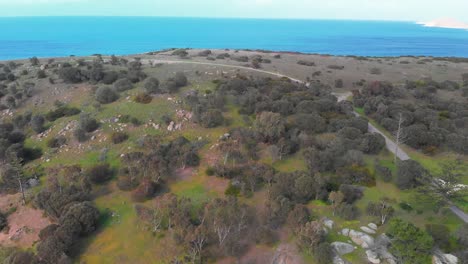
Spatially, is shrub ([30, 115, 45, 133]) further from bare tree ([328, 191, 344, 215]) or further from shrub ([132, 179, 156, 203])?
bare tree ([328, 191, 344, 215])

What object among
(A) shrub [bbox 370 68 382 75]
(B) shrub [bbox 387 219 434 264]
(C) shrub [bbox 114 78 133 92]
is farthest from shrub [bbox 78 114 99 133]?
(A) shrub [bbox 370 68 382 75]

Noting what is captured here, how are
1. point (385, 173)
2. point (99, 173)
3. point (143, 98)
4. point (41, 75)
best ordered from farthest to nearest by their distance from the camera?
1. point (41, 75)
2. point (143, 98)
3. point (99, 173)
4. point (385, 173)

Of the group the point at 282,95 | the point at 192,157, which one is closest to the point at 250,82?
the point at 282,95

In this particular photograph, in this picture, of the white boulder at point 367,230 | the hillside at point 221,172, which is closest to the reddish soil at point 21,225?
the hillside at point 221,172

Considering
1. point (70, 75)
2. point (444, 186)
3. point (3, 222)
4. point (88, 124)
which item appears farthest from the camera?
point (70, 75)

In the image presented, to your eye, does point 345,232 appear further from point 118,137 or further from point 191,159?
point 118,137

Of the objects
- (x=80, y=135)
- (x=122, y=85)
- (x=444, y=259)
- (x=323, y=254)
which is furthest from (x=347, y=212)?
(x=122, y=85)

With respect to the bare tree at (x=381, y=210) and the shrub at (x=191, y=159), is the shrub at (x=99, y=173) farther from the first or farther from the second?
the bare tree at (x=381, y=210)
